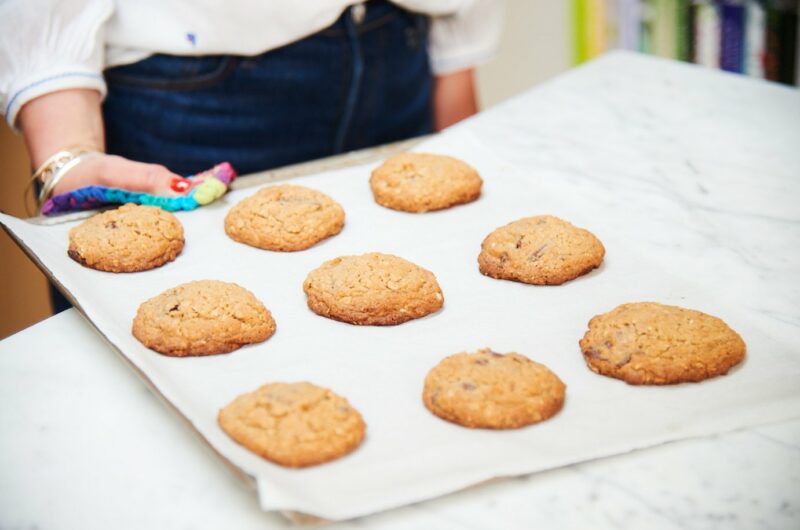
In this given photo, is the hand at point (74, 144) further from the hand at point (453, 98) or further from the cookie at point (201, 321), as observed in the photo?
the hand at point (453, 98)

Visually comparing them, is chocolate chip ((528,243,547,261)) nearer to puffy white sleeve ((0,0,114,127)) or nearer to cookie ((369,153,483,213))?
cookie ((369,153,483,213))

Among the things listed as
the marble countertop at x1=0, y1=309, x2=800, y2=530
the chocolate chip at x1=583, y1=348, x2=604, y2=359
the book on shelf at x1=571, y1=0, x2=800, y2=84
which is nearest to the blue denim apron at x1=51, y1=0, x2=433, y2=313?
the marble countertop at x1=0, y1=309, x2=800, y2=530

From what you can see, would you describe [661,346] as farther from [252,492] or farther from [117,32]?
[117,32]

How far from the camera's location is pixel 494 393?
940 mm

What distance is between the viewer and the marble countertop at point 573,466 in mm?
829

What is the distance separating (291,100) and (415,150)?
0.86ft

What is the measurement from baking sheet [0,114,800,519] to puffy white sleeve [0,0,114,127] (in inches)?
9.6

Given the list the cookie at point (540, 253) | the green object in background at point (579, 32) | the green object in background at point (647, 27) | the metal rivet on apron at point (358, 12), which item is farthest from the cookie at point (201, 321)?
the green object in background at point (579, 32)

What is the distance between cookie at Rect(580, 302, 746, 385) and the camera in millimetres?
1001

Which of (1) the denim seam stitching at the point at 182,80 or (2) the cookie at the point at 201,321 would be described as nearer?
(2) the cookie at the point at 201,321

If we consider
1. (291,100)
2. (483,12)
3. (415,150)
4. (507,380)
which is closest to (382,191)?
(415,150)

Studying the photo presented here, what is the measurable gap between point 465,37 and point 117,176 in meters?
0.91

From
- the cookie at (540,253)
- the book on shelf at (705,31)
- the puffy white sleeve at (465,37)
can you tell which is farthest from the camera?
the book on shelf at (705,31)

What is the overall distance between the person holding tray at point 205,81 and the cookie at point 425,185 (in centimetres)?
32
